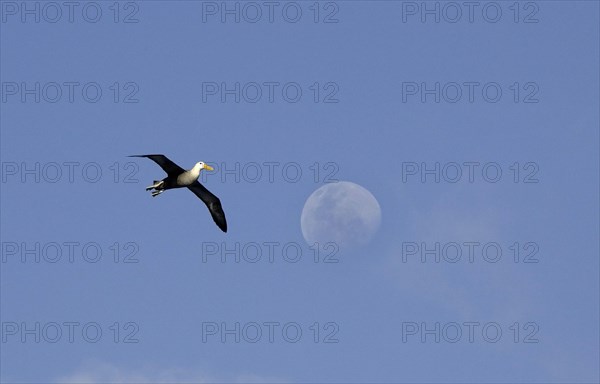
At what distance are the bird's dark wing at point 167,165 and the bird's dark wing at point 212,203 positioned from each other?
12.9 feet

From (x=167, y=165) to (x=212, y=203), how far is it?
6.27m

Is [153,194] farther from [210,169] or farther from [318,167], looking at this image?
[318,167]

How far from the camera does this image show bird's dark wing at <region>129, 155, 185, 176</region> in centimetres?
5834

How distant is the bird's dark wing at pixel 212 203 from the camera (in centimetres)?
6406

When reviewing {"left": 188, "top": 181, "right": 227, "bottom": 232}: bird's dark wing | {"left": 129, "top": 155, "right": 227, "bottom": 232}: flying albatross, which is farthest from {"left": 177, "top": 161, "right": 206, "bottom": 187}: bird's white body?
{"left": 188, "top": 181, "right": 227, "bottom": 232}: bird's dark wing

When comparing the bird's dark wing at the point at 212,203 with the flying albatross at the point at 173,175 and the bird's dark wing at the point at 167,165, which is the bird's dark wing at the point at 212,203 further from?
the bird's dark wing at the point at 167,165

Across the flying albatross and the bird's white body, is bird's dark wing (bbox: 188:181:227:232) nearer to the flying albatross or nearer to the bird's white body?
the flying albatross

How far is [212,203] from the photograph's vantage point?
212 ft

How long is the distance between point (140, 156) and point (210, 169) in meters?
5.63

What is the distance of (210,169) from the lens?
197ft

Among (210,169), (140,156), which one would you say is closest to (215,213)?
(210,169)

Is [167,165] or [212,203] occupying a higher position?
[167,165]

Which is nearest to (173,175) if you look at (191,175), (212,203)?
(191,175)

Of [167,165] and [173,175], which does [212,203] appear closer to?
[173,175]
